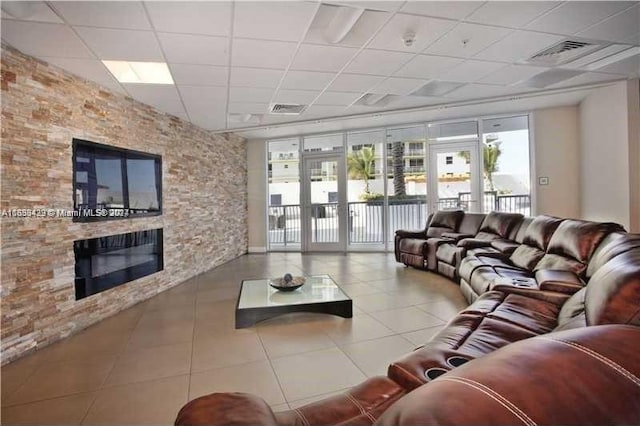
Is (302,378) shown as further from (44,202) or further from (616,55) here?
(616,55)

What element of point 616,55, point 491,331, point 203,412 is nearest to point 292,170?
point 616,55

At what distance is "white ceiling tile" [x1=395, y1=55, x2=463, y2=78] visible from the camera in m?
3.27

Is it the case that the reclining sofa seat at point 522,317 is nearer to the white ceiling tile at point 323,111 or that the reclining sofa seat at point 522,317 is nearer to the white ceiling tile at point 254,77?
the white ceiling tile at point 254,77

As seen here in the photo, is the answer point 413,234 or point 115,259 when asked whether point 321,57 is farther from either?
point 413,234

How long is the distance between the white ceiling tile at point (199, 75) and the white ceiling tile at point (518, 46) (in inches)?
105

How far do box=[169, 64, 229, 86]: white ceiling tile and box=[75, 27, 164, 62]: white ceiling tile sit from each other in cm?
26

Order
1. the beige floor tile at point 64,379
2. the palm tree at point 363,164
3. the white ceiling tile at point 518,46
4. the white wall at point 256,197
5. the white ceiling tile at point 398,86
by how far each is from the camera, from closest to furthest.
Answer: the beige floor tile at point 64,379, the white ceiling tile at point 518,46, the white ceiling tile at point 398,86, the palm tree at point 363,164, the white wall at point 256,197

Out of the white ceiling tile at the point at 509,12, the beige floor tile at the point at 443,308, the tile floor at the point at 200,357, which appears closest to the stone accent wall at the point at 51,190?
the tile floor at the point at 200,357

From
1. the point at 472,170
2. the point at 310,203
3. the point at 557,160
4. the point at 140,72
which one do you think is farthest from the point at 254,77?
the point at 557,160

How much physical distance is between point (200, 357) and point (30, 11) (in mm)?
2705

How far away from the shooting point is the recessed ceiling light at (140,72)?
3.04m

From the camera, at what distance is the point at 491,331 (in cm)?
187

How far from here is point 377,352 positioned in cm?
248

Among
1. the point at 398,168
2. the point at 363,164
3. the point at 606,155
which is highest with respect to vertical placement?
the point at 363,164
